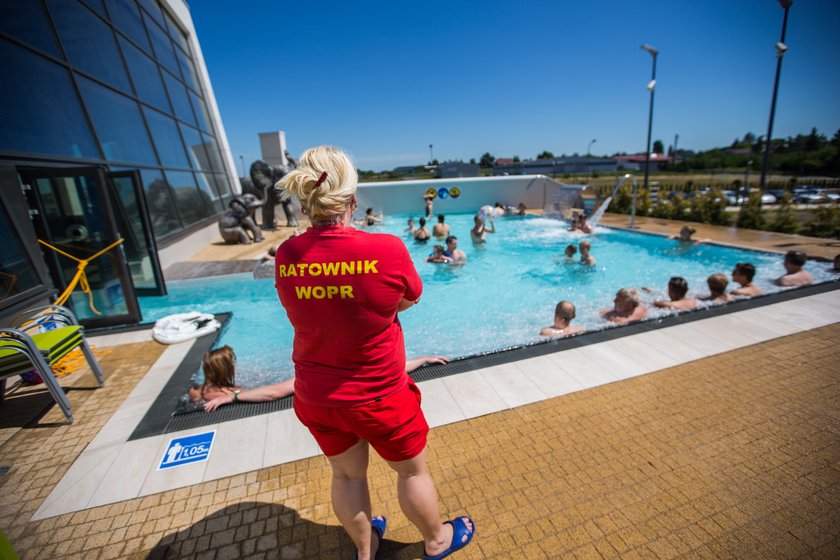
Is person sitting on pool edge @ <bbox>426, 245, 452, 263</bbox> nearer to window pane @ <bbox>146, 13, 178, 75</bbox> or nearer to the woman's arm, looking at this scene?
the woman's arm

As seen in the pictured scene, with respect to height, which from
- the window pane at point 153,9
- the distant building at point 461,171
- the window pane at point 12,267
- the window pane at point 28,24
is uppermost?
the window pane at point 153,9

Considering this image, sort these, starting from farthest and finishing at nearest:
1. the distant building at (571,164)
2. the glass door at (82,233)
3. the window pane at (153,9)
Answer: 1. the distant building at (571,164)
2. the window pane at (153,9)
3. the glass door at (82,233)

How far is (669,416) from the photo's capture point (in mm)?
3000

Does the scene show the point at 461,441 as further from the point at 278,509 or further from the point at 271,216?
the point at 271,216

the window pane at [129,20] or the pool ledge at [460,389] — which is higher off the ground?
the window pane at [129,20]

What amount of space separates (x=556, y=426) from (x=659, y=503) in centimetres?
84

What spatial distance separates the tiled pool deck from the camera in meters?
2.05

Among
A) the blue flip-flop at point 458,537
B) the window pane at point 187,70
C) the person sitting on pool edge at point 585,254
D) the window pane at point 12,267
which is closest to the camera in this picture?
the blue flip-flop at point 458,537

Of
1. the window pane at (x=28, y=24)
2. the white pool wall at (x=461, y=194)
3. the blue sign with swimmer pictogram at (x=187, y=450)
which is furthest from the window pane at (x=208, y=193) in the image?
the blue sign with swimmer pictogram at (x=187, y=450)

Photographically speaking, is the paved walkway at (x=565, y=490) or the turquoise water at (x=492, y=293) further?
the turquoise water at (x=492, y=293)

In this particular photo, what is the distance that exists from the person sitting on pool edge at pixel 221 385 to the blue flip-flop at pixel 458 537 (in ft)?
7.00

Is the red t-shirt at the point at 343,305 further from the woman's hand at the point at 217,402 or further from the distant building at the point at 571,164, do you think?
the distant building at the point at 571,164

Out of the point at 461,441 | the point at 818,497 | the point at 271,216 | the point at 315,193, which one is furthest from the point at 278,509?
the point at 271,216

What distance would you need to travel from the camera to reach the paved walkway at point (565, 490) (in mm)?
2016
